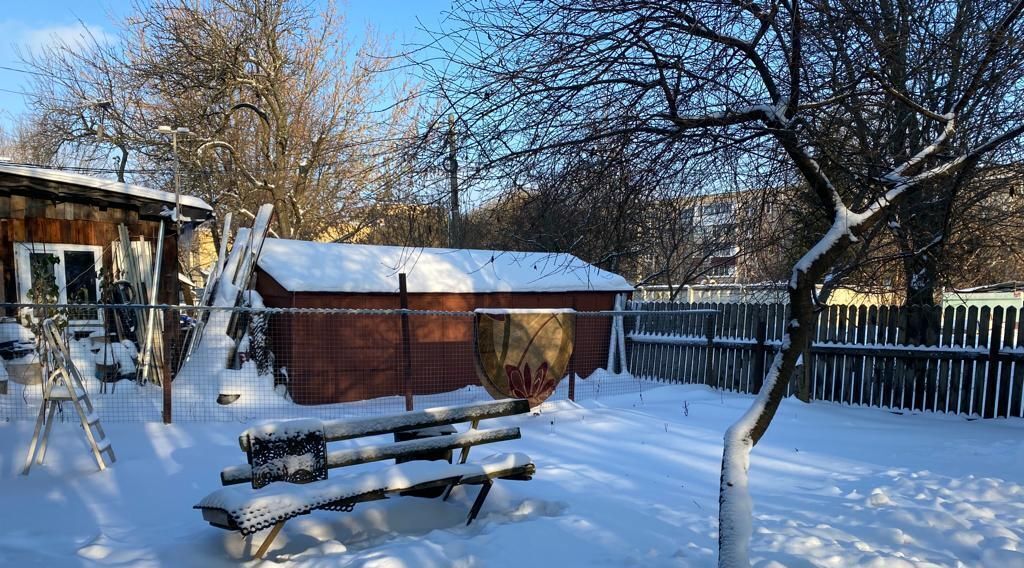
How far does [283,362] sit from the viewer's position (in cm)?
970

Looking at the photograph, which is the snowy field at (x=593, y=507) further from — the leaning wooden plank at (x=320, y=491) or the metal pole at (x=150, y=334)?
the metal pole at (x=150, y=334)

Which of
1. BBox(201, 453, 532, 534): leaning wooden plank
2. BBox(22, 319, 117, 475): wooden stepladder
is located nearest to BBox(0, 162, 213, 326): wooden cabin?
BBox(22, 319, 117, 475): wooden stepladder

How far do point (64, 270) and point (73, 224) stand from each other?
69cm

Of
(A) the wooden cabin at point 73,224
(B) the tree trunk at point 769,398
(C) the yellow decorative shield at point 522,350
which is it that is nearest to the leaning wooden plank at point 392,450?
(B) the tree trunk at point 769,398

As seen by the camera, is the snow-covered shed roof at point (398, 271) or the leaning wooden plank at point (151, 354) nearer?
the leaning wooden plank at point (151, 354)

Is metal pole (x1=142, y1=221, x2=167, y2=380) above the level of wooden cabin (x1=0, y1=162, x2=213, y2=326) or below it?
below

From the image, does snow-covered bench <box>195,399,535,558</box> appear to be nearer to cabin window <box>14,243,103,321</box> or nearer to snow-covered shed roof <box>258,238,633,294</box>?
snow-covered shed roof <box>258,238,633,294</box>

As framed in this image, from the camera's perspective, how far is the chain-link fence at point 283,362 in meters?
8.27

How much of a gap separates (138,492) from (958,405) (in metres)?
9.08

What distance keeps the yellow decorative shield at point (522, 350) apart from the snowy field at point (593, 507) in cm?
80

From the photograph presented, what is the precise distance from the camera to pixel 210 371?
927 centimetres

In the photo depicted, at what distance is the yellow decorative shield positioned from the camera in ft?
26.7

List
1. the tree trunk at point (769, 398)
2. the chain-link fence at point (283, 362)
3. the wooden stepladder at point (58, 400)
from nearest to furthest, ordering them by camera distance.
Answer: the tree trunk at point (769, 398) < the wooden stepladder at point (58, 400) < the chain-link fence at point (283, 362)

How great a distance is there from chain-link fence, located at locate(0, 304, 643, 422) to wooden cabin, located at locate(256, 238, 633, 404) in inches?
0.8
